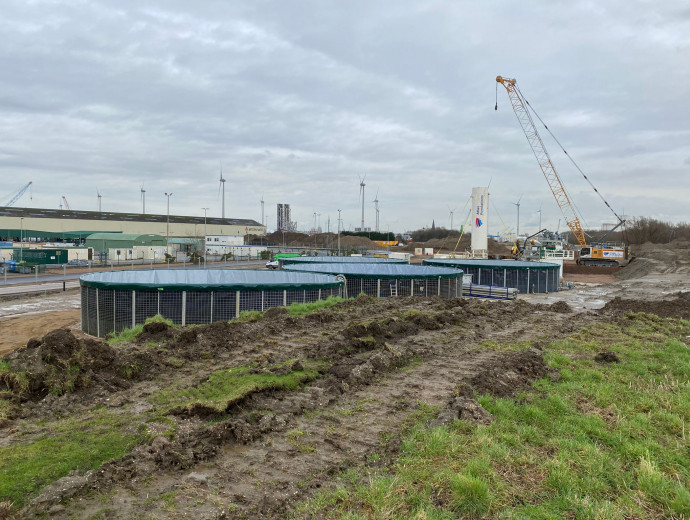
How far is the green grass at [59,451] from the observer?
5531mm

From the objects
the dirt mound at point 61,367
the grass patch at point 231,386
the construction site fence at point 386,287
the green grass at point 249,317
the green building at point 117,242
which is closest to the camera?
the grass patch at point 231,386

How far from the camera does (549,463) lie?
6219 millimetres

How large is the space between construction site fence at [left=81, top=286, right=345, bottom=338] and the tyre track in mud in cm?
520

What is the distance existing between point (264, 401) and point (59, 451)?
317 cm

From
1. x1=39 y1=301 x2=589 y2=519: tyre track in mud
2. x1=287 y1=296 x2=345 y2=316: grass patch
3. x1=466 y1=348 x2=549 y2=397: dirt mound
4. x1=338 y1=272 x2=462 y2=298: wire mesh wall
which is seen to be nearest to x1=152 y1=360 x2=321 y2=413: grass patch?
x1=39 y1=301 x2=589 y2=519: tyre track in mud

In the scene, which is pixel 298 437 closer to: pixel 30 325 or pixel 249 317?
pixel 249 317

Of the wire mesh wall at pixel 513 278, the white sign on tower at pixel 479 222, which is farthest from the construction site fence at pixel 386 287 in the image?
the white sign on tower at pixel 479 222

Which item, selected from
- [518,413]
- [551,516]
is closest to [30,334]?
[518,413]

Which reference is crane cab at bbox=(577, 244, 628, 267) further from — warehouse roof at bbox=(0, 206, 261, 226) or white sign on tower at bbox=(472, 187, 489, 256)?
A: warehouse roof at bbox=(0, 206, 261, 226)

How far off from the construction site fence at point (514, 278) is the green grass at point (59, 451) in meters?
35.5

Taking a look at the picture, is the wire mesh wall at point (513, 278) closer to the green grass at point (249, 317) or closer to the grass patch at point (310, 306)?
the grass patch at point (310, 306)

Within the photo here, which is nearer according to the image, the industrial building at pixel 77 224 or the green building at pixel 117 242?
the green building at pixel 117 242

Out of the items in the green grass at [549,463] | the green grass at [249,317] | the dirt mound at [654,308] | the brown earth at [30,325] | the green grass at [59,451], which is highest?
the green grass at [249,317]

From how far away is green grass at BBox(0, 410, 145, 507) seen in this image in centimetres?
553
